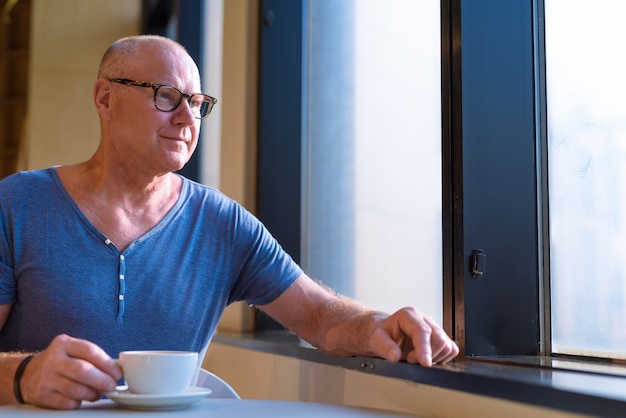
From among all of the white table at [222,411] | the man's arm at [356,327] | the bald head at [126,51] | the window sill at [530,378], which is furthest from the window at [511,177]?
the bald head at [126,51]

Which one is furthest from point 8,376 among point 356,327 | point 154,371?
point 356,327

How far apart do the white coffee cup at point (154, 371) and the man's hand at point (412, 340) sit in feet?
1.27

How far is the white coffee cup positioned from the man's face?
26.8 inches

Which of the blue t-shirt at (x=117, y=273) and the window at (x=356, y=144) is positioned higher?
the window at (x=356, y=144)

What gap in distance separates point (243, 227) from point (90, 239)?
368mm

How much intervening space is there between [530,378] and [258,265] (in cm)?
78

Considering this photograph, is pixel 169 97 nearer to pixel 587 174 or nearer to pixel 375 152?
pixel 375 152

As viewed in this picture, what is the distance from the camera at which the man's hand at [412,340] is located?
1.30 metres

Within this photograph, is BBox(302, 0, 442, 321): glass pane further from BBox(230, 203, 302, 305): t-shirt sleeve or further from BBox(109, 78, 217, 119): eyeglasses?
BBox(109, 78, 217, 119): eyeglasses

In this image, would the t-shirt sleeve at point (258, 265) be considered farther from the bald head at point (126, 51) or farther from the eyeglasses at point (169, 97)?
the bald head at point (126, 51)

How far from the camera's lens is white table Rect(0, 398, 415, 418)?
3.53ft

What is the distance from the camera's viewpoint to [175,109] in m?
1.74

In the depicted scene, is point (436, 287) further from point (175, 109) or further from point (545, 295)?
point (175, 109)

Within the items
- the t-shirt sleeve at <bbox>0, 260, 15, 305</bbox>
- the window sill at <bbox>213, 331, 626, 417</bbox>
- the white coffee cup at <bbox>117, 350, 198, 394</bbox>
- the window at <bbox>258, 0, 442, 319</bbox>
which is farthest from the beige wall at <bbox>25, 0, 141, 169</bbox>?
the white coffee cup at <bbox>117, 350, 198, 394</bbox>
